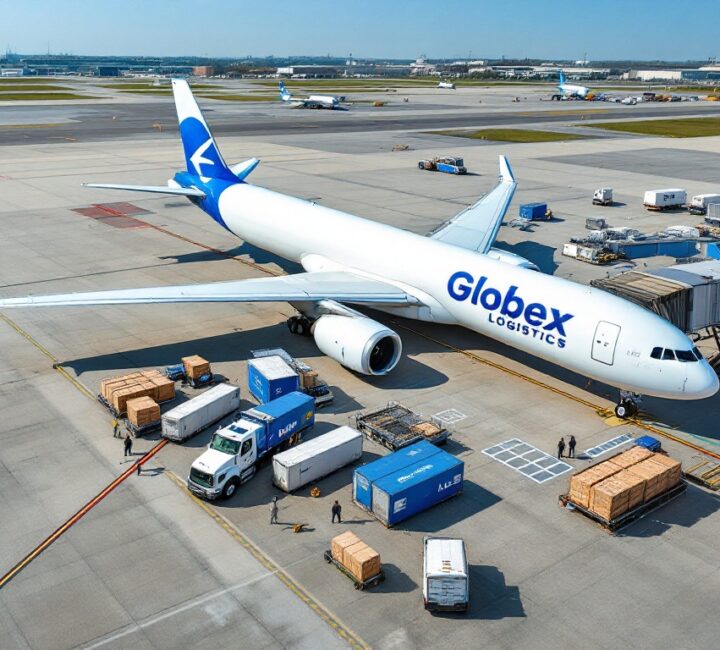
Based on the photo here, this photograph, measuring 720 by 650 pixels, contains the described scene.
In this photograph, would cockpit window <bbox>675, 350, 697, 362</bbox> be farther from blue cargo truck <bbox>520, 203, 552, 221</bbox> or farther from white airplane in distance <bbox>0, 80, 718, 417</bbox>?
blue cargo truck <bbox>520, 203, 552, 221</bbox>

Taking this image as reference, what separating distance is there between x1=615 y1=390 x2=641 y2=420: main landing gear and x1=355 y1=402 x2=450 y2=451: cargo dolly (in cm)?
765

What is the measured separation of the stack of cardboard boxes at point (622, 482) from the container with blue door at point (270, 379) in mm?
12001

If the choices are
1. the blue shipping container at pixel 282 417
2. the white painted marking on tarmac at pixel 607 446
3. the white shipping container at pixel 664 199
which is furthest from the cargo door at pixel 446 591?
the white shipping container at pixel 664 199

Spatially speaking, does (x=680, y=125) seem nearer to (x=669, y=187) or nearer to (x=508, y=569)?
(x=669, y=187)

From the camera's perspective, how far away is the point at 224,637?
18.0m

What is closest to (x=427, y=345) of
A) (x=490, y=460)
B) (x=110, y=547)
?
(x=490, y=460)

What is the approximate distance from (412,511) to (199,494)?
704cm

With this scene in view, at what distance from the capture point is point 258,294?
116 feet

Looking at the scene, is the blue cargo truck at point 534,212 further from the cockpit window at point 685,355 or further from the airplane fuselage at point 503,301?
the cockpit window at point 685,355

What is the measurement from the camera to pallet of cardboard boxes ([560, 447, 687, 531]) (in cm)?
2256

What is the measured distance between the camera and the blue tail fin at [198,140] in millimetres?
50594

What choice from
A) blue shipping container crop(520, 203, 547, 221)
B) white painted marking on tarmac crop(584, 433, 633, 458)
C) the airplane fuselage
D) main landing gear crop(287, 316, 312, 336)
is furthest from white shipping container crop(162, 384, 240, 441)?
blue shipping container crop(520, 203, 547, 221)

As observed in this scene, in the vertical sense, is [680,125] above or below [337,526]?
above

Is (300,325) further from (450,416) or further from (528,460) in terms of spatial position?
(528,460)
